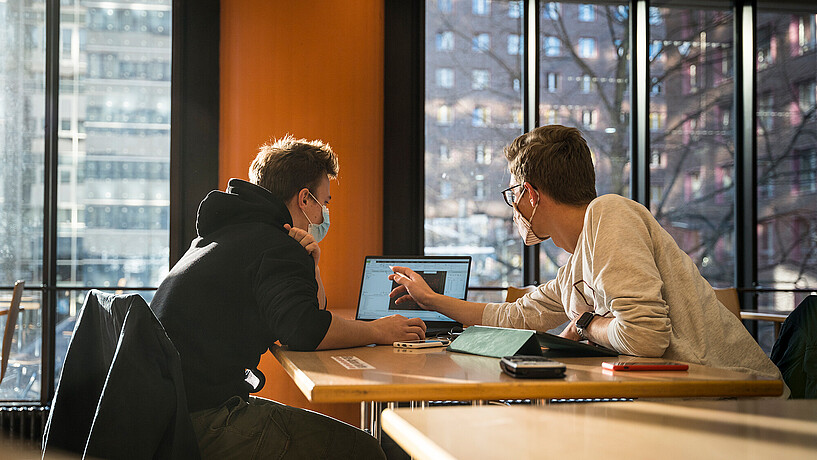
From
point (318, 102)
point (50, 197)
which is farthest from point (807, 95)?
point (50, 197)

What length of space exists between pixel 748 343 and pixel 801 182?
12.0ft

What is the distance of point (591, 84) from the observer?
4.69 meters

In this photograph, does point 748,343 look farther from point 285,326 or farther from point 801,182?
point 801,182

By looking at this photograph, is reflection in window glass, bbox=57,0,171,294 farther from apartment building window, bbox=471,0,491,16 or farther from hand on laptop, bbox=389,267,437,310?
hand on laptop, bbox=389,267,437,310

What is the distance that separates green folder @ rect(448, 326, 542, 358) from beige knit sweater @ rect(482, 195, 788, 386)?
0.72ft

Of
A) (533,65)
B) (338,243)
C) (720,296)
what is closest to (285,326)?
(338,243)

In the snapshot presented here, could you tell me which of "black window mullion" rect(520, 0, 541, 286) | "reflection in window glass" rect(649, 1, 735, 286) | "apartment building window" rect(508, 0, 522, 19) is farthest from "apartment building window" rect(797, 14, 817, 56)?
"apartment building window" rect(508, 0, 522, 19)

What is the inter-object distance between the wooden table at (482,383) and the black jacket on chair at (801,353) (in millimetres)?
568

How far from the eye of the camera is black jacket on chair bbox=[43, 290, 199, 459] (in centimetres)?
120

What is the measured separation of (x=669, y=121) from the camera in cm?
476

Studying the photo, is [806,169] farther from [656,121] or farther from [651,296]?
[651,296]

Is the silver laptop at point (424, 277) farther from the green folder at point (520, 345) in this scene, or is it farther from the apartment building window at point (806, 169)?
the apartment building window at point (806, 169)

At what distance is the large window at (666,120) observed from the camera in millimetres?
4578

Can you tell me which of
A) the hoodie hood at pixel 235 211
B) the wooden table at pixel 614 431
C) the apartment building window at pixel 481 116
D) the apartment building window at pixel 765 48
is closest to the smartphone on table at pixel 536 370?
the wooden table at pixel 614 431
